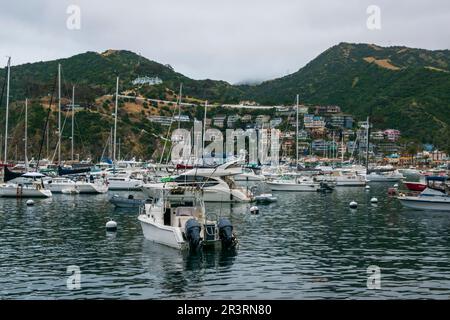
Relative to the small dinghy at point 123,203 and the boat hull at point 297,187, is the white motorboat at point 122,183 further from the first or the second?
the small dinghy at point 123,203

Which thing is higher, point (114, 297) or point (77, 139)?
point (77, 139)

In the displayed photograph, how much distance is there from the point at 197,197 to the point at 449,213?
104 feet

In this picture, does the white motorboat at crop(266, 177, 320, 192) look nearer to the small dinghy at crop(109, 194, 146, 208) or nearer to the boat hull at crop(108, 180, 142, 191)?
the boat hull at crop(108, 180, 142, 191)

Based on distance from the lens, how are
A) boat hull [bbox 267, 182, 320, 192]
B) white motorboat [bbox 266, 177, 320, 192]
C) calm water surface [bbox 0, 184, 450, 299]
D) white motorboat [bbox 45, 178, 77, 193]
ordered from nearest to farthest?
1. calm water surface [bbox 0, 184, 450, 299]
2. white motorboat [bbox 45, 178, 77, 193]
3. boat hull [bbox 267, 182, 320, 192]
4. white motorboat [bbox 266, 177, 320, 192]

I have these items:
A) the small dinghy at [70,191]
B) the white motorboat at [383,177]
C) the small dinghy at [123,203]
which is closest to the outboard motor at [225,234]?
the small dinghy at [123,203]

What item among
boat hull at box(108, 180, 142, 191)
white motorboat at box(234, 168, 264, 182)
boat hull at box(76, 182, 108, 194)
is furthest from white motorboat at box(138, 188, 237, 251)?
white motorboat at box(234, 168, 264, 182)

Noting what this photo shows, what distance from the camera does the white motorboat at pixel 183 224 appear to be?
33.2 m

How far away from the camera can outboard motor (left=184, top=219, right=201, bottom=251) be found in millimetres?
32781

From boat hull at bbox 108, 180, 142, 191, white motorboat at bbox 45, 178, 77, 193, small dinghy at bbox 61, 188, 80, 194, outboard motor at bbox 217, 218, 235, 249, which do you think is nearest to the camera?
outboard motor at bbox 217, 218, 235, 249

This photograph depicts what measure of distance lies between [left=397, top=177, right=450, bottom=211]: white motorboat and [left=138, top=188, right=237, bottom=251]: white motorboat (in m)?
30.9

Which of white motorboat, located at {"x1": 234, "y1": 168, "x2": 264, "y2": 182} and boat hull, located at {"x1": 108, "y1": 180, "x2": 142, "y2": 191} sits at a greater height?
white motorboat, located at {"x1": 234, "y1": 168, "x2": 264, "y2": 182}

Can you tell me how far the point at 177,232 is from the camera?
33.5m
